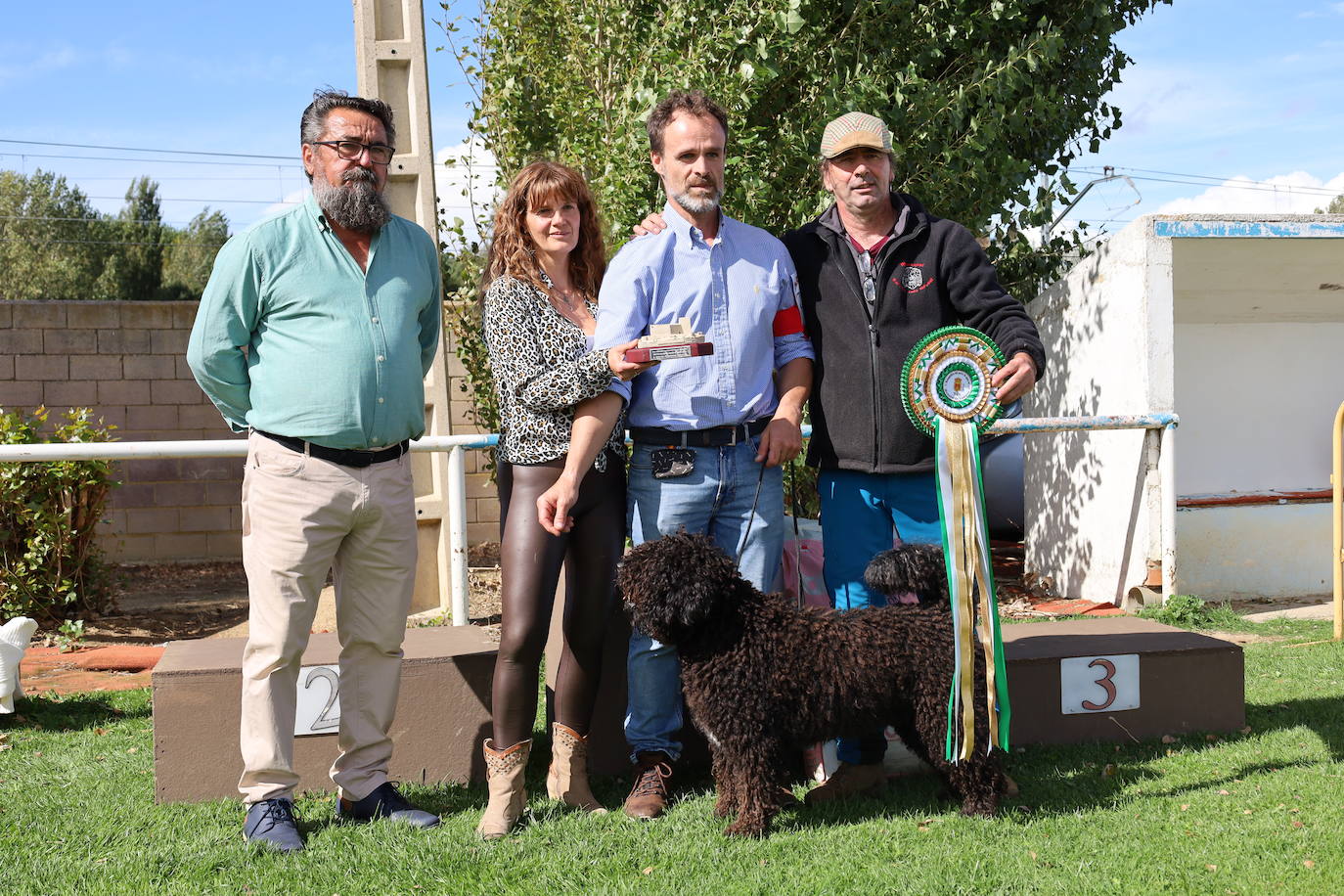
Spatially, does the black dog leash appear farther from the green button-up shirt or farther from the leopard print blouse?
the green button-up shirt

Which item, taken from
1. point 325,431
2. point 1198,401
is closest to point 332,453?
point 325,431

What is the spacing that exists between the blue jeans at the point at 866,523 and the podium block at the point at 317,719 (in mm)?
1238

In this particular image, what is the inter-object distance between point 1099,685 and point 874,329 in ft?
5.43

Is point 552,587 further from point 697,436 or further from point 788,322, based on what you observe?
point 788,322

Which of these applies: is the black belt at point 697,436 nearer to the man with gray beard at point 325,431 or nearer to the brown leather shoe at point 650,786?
the man with gray beard at point 325,431

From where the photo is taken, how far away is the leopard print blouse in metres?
3.17

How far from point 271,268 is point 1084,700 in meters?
3.20

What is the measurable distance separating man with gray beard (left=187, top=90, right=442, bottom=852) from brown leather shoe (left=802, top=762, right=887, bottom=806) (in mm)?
1244

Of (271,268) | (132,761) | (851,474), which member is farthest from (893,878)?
(132,761)

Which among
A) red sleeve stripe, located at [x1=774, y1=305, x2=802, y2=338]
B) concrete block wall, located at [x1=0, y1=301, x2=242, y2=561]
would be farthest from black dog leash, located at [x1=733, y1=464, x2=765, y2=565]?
concrete block wall, located at [x1=0, y1=301, x2=242, y2=561]

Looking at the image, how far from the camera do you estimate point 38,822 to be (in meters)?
3.29

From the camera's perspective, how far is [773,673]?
3.14m

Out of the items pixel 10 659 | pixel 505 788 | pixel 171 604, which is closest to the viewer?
pixel 505 788

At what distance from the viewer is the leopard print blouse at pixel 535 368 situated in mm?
3166
